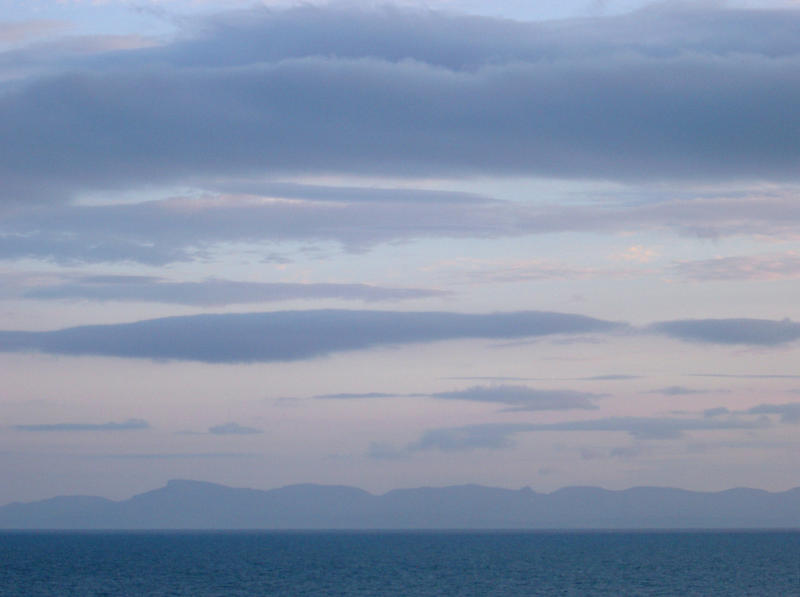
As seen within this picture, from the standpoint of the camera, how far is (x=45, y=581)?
109 m

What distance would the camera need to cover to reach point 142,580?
109 metres

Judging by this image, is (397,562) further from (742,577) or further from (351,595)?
(351,595)

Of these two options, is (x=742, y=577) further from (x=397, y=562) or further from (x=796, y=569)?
(x=397, y=562)

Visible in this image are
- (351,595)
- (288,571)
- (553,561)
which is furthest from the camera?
(553,561)

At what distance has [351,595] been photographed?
9012 cm

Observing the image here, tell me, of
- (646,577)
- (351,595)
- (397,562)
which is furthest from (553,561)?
(351,595)

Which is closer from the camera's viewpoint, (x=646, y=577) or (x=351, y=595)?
(x=351, y=595)

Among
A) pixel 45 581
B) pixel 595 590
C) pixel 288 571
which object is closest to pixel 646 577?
pixel 595 590

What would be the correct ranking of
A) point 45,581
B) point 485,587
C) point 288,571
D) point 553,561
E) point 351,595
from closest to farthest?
1. point 351,595
2. point 485,587
3. point 45,581
4. point 288,571
5. point 553,561

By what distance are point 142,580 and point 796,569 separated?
74385mm

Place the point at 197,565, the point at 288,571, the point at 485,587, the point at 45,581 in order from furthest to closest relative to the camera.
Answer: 1. the point at 197,565
2. the point at 288,571
3. the point at 45,581
4. the point at 485,587

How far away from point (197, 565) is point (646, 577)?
5846 cm

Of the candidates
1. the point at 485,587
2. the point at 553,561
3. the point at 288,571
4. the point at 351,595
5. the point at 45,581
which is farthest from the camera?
the point at 553,561

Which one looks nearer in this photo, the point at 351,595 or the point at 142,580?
the point at 351,595
